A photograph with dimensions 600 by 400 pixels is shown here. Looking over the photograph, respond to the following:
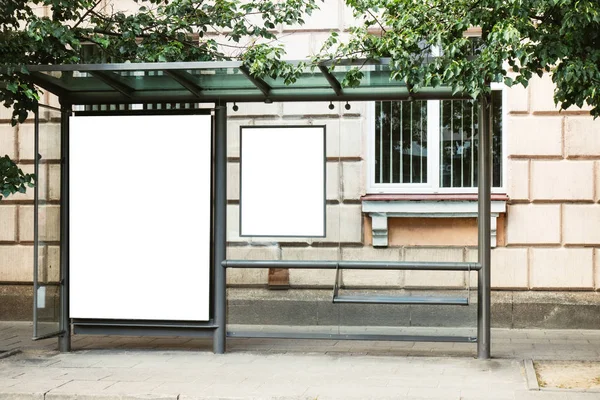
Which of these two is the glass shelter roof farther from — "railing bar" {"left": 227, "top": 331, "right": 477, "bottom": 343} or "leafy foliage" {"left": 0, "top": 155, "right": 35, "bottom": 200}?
"railing bar" {"left": 227, "top": 331, "right": 477, "bottom": 343}

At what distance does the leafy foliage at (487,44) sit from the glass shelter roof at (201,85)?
308mm

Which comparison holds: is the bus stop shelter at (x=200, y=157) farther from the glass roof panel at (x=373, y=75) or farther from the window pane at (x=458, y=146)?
the window pane at (x=458, y=146)

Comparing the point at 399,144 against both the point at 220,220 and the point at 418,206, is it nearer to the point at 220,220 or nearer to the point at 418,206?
the point at 418,206

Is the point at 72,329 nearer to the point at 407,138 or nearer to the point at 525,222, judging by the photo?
the point at 407,138

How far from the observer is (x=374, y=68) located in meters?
8.58

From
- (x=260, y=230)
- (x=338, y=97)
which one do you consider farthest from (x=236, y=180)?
(x=338, y=97)

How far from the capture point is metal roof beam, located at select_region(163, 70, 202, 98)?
884 centimetres

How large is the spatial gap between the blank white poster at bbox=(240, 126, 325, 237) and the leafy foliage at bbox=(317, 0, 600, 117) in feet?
3.59

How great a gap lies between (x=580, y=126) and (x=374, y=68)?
13.4ft

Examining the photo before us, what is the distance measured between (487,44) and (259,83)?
2.17 meters

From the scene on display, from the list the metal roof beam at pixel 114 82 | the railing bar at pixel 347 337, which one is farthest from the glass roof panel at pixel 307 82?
the railing bar at pixel 347 337

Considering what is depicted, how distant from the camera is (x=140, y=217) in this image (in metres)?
9.44

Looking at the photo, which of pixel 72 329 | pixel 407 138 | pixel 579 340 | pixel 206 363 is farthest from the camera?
pixel 407 138

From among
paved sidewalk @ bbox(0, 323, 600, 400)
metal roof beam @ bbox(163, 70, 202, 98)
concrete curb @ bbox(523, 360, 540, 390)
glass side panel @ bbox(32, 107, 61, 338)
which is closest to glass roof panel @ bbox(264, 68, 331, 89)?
metal roof beam @ bbox(163, 70, 202, 98)
